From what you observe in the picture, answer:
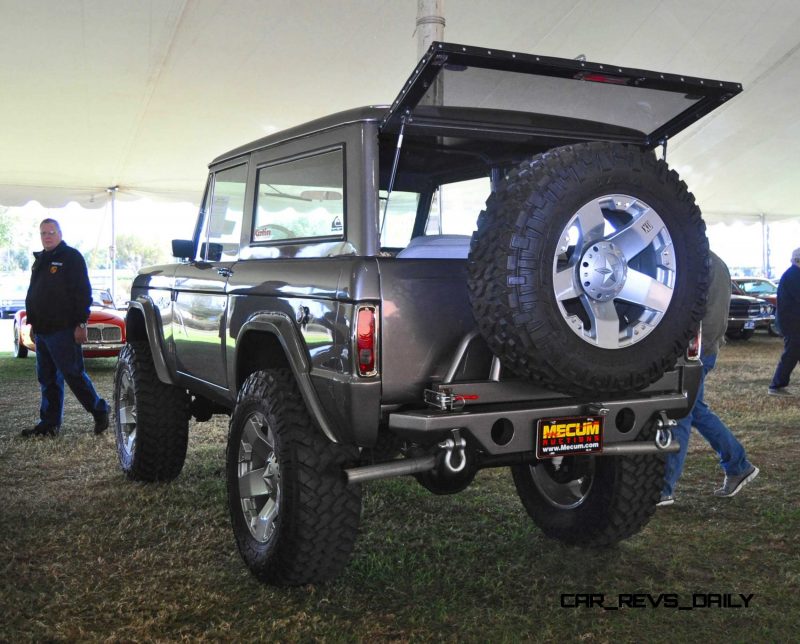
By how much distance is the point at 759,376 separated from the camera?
34.2ft

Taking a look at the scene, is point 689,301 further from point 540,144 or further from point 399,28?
point 399,28

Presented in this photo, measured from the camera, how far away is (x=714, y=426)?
4.73 meters

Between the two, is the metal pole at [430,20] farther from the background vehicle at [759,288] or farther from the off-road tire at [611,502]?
the background vehicle at [759,288]

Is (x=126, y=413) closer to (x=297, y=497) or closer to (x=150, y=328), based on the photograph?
(x=150, y=328)

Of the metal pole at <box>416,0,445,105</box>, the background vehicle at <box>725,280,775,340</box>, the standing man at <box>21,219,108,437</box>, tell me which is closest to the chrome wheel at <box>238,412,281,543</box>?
the standing man at <box>21,219,108,437</box>

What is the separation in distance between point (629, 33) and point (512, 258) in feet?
34.2

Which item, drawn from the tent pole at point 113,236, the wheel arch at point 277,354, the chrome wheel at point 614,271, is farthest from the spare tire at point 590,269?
the tent pole at point 113,236

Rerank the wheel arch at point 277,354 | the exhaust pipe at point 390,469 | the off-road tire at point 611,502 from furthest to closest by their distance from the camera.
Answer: the off-road tire at point 611,502 < the wheel arch at point 277,354 < the exhaust pipe at point 390,469

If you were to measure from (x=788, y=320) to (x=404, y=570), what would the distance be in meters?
6.69

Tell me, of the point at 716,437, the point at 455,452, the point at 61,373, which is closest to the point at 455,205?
the point at 455,452

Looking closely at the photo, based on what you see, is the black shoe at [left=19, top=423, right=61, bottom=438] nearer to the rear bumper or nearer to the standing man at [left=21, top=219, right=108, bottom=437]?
the standing man at [left=21, top=219, right=108, bottom=437]

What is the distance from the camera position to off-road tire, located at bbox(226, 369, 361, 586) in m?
3.16

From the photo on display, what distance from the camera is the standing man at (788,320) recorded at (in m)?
8.55

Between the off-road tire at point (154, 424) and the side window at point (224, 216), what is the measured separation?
89cm
